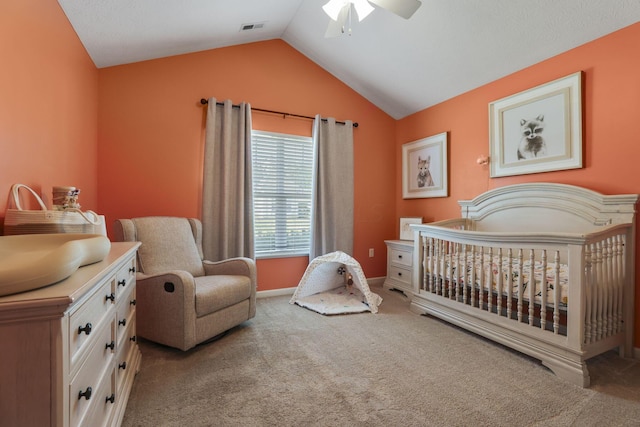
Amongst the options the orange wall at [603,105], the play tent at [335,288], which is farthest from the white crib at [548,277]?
the play tent at [335,288]

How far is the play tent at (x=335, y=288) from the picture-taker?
9.71 ft

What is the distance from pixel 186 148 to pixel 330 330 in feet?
7.42

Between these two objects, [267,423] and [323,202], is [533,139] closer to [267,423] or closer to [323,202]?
[323,202]

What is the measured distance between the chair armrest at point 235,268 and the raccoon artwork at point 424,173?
2.34 metres

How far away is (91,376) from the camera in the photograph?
996mm

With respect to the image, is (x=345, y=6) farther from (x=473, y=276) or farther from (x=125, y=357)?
(x=125, y=357)

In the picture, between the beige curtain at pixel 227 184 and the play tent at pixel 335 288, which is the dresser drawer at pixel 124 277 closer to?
the beige curtain at pixel 227 184

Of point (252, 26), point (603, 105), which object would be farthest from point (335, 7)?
point (603, 105)

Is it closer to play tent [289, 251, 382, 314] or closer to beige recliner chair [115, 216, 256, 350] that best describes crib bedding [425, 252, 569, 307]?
play tent [289, 251, 382, 314]

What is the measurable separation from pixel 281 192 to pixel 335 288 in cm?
129

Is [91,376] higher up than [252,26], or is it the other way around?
[252,26]

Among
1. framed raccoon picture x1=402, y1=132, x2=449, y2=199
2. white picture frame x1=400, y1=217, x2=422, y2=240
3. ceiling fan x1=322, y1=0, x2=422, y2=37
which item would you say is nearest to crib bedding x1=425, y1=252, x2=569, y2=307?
white picture frame x1=400, y1=217, x2=422, y2=240

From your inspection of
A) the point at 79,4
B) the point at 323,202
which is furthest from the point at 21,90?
the point at 323,202

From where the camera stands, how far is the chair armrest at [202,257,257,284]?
253 centimetres
